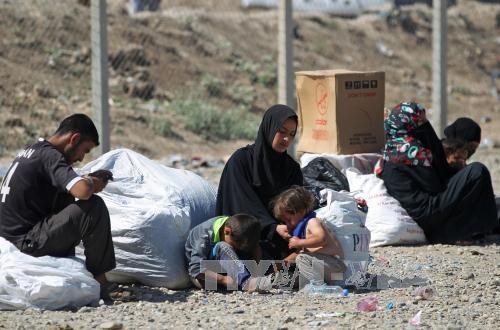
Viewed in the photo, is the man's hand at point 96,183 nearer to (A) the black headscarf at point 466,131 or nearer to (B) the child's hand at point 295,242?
(B) the child's hand at point 295,242

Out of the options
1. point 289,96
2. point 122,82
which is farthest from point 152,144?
point 289,96

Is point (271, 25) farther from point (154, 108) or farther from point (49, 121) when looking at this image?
point (49, 121)

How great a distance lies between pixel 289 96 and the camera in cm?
967

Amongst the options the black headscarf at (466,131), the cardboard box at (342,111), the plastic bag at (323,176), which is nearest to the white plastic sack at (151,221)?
the plastic bag at (323,176)

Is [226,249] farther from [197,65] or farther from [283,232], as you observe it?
[197,65]

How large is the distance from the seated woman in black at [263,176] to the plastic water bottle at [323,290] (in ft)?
1.20

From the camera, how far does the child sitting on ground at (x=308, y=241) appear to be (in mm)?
6461

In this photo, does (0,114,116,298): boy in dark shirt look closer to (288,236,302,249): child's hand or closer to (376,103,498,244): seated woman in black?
(288,236,302,249): child's hand

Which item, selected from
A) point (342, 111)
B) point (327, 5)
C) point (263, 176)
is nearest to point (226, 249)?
point (263, 176)

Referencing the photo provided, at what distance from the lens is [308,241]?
644 centimetres

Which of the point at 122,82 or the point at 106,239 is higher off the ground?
the point at 122,82

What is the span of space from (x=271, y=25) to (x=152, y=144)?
6.09 m

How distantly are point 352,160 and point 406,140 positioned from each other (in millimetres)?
499

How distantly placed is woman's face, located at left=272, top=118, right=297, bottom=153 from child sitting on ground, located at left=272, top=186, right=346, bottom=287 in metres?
0.38
